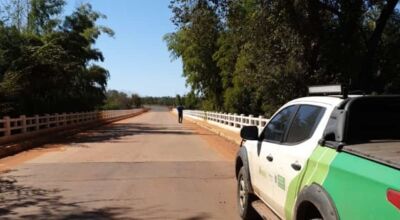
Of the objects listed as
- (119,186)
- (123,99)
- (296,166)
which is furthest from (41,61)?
(123,99)

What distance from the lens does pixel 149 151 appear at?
20219 millimetres

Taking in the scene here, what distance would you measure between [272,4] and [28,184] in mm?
8851

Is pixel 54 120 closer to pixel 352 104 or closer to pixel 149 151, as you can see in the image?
pixel 149 151

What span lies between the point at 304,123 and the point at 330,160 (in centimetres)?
119

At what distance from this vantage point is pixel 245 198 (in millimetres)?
7914

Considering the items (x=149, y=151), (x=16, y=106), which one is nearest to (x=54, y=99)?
(x=16, y=106)

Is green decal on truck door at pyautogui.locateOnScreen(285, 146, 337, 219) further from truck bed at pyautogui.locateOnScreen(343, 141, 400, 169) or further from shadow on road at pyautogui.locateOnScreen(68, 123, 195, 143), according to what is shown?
shadow on road at pyautogui.locateOnScreen(68, 123, 195, 143)

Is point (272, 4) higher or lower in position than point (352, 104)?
higher

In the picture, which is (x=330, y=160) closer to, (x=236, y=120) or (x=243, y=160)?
(x=243, y=160)

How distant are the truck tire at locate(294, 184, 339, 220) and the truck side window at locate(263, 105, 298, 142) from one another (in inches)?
58.1

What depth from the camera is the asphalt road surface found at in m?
8.91

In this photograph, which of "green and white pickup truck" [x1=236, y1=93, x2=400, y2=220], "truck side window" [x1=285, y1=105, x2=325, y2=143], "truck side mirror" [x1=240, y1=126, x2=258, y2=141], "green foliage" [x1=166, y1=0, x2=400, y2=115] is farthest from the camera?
"green foliage" [x1=166, y1=0, x2=400, y2=115]

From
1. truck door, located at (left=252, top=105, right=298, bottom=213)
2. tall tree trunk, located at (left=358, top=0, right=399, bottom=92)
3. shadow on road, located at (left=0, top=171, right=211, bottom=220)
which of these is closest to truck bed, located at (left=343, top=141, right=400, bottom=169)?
truck door, located at (left=252, top=105, right=298, bottom=213)

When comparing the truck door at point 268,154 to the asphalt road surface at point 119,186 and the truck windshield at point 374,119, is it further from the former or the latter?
the asphalt road surface at point 119,186
